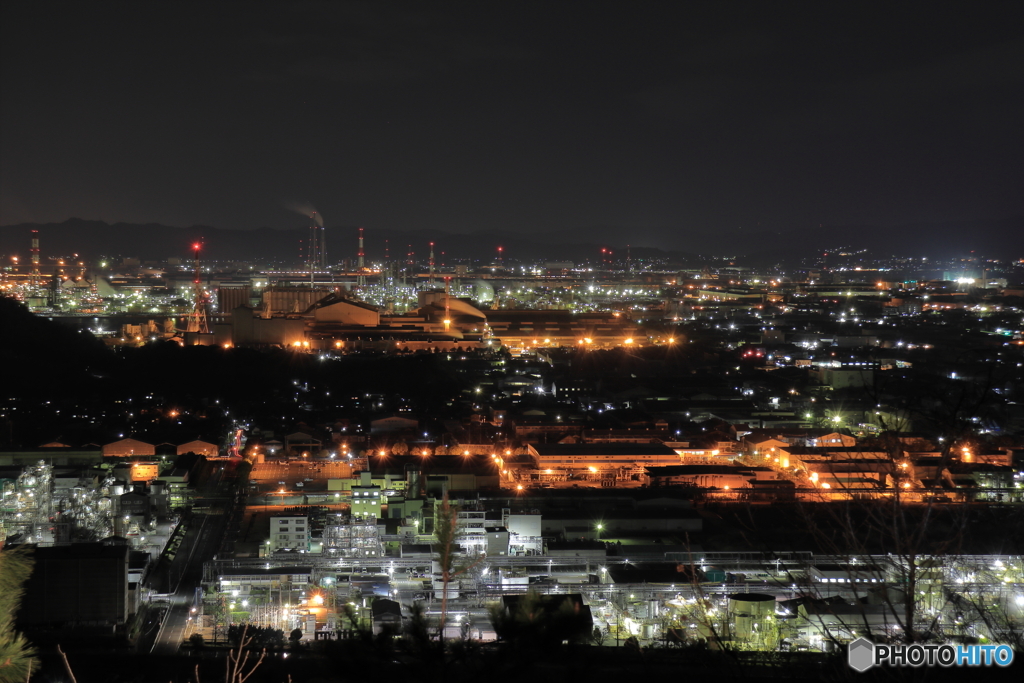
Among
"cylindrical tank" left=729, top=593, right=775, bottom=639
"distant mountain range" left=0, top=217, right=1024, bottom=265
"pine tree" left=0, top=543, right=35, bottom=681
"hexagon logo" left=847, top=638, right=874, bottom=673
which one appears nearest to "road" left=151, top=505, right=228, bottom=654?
"pine tree" left=0, top=543, right=35, bottom=681

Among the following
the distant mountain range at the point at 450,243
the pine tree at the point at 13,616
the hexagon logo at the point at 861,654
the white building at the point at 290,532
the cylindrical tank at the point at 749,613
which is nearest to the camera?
the hexagon logo at the point at 861,654

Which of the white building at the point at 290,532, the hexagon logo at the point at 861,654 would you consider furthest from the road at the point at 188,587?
the hexagon logo at the point at 861,654

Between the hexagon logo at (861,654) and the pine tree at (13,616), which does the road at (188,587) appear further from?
the hexagon logo at (861,654)

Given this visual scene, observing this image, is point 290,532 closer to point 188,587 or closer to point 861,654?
point 188,587

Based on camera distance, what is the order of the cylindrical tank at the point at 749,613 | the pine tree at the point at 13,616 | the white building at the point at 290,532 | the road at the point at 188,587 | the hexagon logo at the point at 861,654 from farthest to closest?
the white building at the point at 290,532 → the road at the point at 188,587 → the cylindrical tank at the point at 749,613 → the pine tree at the point at 13,616 → the hexagon logo at the point at 861,654

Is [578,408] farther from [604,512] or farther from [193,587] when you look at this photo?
[193,587]

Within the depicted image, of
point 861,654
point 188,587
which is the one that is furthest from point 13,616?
point 861,654

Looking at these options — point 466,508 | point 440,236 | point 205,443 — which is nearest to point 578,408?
point 205,443
